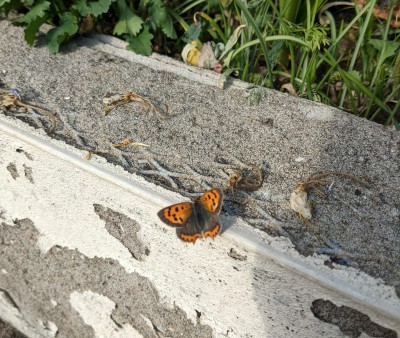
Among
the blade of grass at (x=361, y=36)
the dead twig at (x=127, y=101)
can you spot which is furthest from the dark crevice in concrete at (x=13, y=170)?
→ the blade of grass at (x=361, y=36)

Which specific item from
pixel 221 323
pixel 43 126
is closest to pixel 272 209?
pixel 221 323

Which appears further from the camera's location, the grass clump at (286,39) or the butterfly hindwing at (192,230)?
the grass clump at (286,39)

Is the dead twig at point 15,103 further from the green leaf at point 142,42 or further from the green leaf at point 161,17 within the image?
the green leaf at point 161,17

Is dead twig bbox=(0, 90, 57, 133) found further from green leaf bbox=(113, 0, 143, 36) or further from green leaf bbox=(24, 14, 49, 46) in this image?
green leaf bbox=(113, 0, 143, 36)

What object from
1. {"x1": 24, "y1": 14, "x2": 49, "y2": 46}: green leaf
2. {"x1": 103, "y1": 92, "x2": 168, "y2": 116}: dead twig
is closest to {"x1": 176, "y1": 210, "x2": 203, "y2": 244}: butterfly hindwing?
{"x1": 103, "y1": 92, "x2": 168, "y2": 116}: dead twig

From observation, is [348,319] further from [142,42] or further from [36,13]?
[36,13]

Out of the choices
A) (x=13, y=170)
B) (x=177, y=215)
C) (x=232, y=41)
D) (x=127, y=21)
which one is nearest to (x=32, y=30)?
(x=127, y=21)
